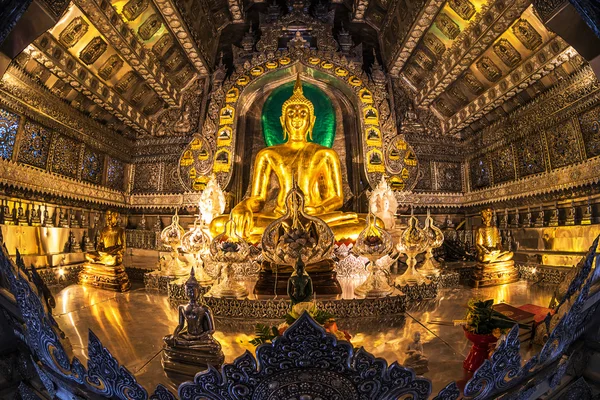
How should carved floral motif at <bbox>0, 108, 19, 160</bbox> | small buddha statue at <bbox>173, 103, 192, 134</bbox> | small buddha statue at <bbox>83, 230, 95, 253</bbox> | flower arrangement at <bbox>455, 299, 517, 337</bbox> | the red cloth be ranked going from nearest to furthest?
1. flower arrangement at <bbox>455, 299, 517, 337</bbox>
2. the red cloth
3. carved floral motif at <bbox>0, 108, 19, 160</bbox>
4. small buddha statue at <bbox>83, 230, 95, 253</bbox>
5. small buddha statue at <bbox>173, 103, 192, 134</bbox>

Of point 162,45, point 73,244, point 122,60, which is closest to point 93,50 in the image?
point 122,60

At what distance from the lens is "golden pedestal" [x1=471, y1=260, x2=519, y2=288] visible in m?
4.04

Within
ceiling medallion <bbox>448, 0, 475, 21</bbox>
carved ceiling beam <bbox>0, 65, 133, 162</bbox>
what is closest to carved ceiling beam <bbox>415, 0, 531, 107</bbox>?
ceiling medallion <bbox>448, 0, 475, 21</bbox>

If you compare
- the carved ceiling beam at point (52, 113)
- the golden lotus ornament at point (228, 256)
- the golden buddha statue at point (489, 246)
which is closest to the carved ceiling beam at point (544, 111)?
the golden buddha statue at point (489, 246)

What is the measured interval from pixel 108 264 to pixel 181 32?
3.68 metres

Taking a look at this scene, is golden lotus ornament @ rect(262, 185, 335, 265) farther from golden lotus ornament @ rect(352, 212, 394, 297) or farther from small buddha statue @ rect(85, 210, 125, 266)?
small buddha statue @ rect(85, 210, 125, 266)

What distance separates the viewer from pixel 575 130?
4469mm

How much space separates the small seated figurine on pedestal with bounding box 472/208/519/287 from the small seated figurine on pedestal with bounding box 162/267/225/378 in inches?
131

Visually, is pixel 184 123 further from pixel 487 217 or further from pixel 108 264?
pixel 487 217

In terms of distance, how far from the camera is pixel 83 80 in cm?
504

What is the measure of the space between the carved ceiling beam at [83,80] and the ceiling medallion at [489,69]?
5.66 m

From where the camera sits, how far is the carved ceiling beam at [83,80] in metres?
4.29

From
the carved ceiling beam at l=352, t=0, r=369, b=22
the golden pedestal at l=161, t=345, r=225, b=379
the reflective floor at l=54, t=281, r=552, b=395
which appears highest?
the carved ceiling beam at l=352, t=0, r=369, b=22

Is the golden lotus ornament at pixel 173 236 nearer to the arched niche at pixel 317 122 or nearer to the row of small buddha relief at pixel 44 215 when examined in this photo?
the row of small buddha relief at pixel 44 215
